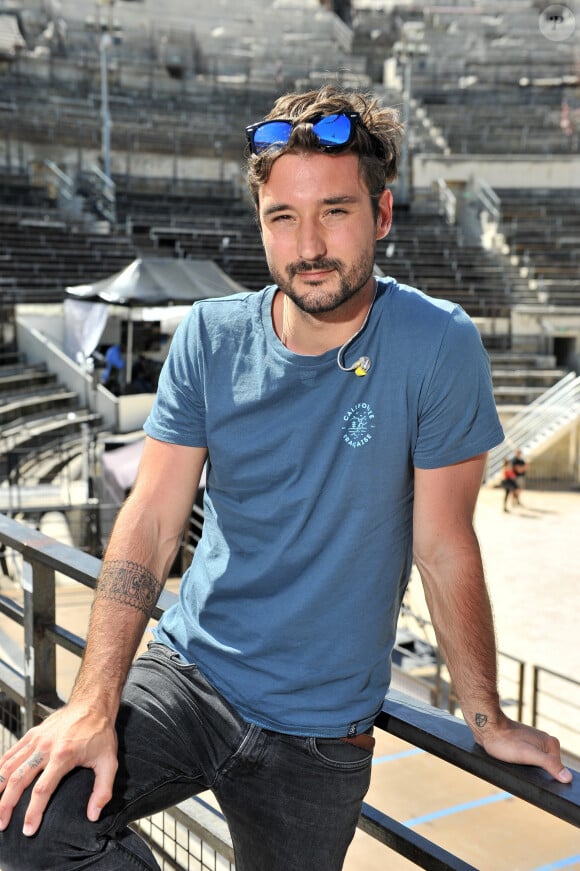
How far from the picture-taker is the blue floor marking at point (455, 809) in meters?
3.64

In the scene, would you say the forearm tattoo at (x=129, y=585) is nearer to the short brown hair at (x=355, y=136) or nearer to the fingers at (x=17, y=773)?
the fingers at (x=17, y=773)

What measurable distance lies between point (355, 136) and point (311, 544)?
680mm

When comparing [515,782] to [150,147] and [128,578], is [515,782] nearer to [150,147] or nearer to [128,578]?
[128,578]

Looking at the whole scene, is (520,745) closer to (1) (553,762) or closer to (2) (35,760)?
(1) (553,762)

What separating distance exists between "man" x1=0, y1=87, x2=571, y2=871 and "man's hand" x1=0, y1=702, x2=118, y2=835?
0.04 m

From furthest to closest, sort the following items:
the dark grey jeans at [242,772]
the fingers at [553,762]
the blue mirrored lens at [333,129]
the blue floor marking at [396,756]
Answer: the blue floor marking at [396,756] < the blue mirrored lens at [333,129] < the dark grey jeans at [242,772] < the fingers at [553,762]

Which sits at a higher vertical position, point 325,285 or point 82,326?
point 325,285

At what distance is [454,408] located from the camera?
1.47 m

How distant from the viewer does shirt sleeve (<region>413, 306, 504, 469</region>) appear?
1473 mm

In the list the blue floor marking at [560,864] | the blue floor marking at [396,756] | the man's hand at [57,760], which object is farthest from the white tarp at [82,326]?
the man's hand at [57,760]

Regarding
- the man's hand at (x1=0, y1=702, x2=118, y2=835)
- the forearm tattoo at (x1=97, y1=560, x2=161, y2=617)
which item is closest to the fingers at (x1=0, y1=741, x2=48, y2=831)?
the man's hand at (x1=0, y1=702, x2=118, y2=835)

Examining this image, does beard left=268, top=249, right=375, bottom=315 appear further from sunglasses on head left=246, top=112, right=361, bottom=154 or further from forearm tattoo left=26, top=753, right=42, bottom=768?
forearm tattoo left=26, top=753, right=42, bottom=768

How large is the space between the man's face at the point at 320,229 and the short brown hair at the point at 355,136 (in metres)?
0.02

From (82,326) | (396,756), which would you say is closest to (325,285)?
(396,756)
